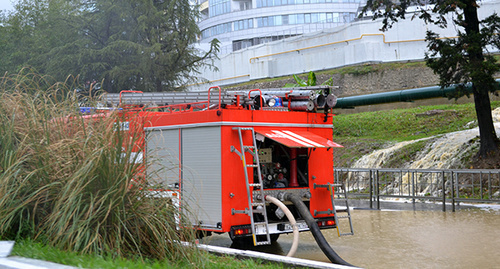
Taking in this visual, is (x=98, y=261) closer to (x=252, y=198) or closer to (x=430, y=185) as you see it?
(x=252, y=198)

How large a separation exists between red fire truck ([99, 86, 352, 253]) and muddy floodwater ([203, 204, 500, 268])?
2.57 feet

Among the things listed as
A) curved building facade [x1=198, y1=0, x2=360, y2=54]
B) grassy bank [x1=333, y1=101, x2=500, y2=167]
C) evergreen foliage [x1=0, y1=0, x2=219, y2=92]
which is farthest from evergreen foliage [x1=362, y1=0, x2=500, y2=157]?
curved building facade [x1=198, y1=0, x2=360, y2=54]

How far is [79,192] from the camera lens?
24.0 ft

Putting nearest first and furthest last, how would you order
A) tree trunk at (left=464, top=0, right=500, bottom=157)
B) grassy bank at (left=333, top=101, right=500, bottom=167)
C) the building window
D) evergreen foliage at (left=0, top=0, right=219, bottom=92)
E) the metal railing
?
1. the metal railing
2. tree trunk at (left=464, top=0, right=500, bottom=157)
3. grassy bank at (left=333, top=101, right=500, bottom=167)
4. evergreen foliage at (left=0, top=0, right=219, bottom=92)
5. the building window

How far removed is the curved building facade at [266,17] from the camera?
7994cm

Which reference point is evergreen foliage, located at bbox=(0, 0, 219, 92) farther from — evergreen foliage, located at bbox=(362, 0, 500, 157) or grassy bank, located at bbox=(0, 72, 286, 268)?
grassy bank, located at bbox=(0, 72, 286, 268)

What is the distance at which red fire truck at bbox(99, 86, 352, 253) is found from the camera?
36.4ft

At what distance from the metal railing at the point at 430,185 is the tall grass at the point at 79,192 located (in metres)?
12.0

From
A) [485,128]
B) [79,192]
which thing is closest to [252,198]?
[79,192]

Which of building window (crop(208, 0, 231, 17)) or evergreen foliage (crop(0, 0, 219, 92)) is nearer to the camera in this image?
evergreen foliage (crop(0, 0, 219, 92))

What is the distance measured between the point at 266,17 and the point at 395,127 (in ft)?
168

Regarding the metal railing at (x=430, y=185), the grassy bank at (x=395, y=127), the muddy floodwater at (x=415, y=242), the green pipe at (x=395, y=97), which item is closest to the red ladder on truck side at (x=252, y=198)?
the muddy floodwater at (x=415, y=242)

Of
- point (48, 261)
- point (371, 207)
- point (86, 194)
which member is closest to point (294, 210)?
point (86, 194)

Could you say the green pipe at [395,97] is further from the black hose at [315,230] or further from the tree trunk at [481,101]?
the black hose at [315,230]
